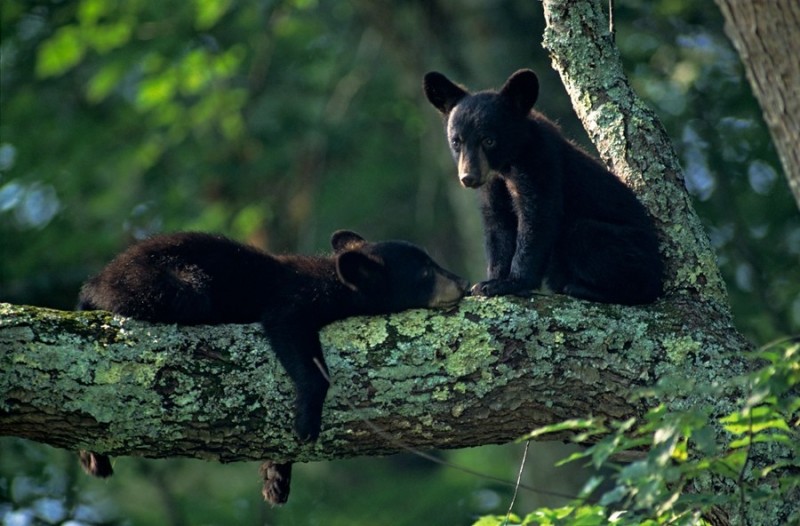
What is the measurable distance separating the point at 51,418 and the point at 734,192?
30.2 feet

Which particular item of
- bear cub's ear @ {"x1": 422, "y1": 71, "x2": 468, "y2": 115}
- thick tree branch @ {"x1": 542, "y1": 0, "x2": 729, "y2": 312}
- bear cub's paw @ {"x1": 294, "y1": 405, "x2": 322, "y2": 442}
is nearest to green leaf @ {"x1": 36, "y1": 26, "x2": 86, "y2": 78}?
bear cub's ear @ {"x1": 422, "y1": 71, "x2": 468, "y2": 115}

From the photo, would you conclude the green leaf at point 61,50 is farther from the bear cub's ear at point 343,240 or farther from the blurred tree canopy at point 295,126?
the bear cub's ear at point 343,240

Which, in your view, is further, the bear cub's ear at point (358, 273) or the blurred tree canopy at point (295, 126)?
the blurred tree canopy at point (295, 126)

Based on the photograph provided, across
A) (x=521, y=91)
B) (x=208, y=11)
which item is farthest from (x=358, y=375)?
(x=208, y=11)

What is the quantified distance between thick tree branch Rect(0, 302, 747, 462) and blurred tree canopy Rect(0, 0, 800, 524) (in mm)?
5635

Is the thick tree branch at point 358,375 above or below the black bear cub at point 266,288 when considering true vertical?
below

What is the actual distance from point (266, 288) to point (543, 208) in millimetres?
1809

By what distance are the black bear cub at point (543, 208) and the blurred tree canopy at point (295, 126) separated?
4.18 meters

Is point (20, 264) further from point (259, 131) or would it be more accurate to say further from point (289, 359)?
point (289, 359)

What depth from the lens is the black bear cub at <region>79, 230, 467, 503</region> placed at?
5488 mm

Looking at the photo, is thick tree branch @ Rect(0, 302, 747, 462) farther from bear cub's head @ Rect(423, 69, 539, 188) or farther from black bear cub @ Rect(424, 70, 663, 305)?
bear cub's head @ Rect(423, 69, 539, 188)

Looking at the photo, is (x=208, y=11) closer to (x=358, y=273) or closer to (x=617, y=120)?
(x=358, y=273)

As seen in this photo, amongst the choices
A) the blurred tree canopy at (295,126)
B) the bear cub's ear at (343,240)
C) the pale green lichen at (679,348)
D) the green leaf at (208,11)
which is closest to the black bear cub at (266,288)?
the bear cub's ear at (343,240)

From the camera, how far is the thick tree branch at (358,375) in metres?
4.80
